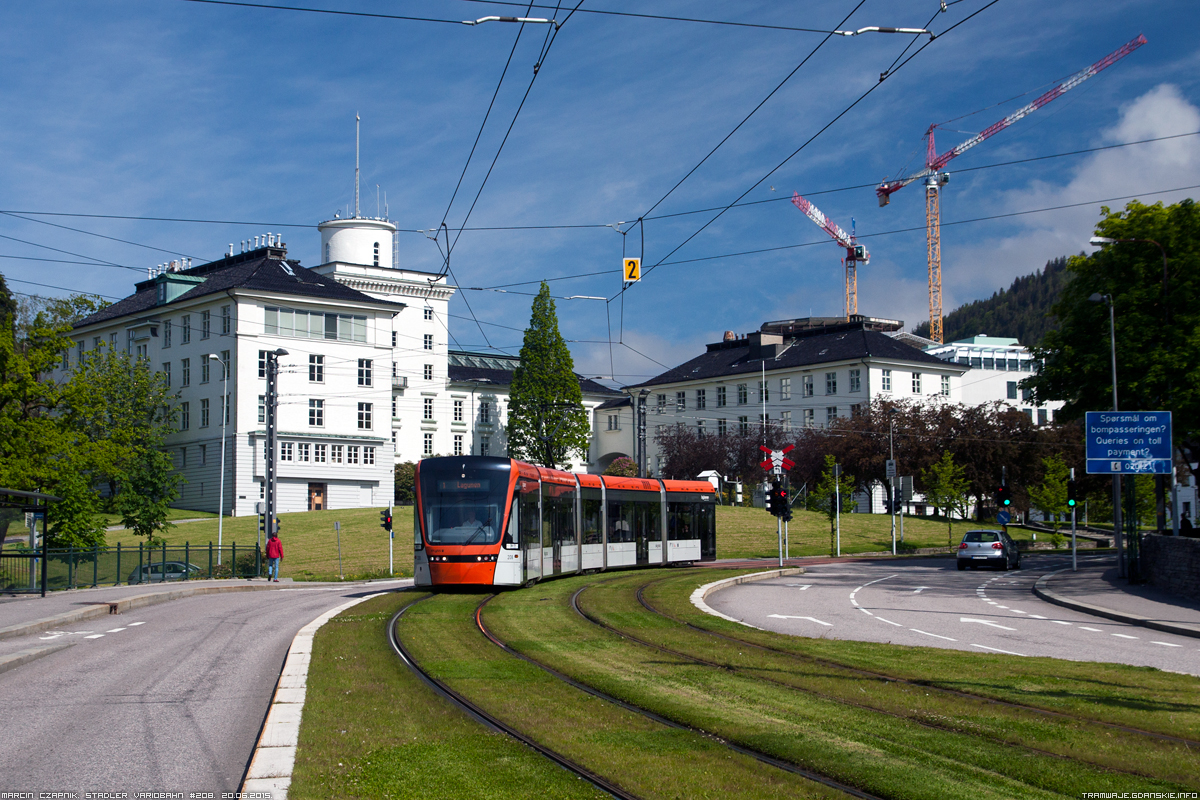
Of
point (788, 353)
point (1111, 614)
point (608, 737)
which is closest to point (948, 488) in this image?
point (788, 353)

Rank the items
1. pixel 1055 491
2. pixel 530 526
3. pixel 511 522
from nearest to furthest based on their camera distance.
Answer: pixel 511 522, pixel 530 526, pixel 1055 491

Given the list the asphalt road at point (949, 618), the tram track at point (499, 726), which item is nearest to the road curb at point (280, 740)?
the tram track at point (499, 726)

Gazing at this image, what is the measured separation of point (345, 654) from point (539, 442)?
74.9 metres

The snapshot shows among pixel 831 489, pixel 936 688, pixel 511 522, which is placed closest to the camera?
pixel 936 688

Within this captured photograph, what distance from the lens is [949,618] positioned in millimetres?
20922

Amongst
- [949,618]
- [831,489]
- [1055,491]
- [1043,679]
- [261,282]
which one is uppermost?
[261,282]

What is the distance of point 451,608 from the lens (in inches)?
801

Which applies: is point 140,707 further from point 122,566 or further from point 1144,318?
point 1144,318

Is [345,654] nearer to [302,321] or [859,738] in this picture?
[859,738]

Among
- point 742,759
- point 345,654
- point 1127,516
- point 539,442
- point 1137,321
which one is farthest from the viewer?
point 539,442

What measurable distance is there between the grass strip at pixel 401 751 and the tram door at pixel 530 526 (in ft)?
42.5

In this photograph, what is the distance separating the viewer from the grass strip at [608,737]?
6.99 metres

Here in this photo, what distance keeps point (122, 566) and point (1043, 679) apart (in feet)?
103

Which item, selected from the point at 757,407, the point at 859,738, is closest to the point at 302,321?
the point at 757,407
